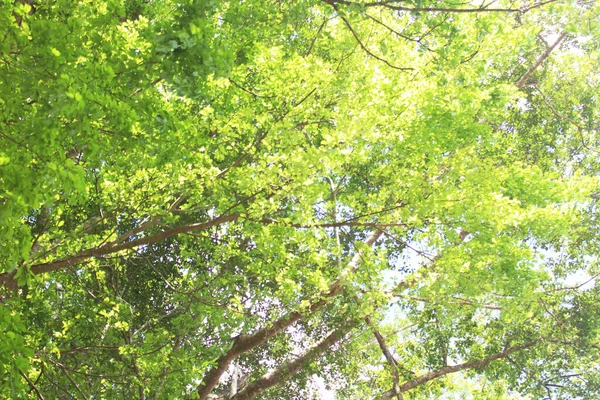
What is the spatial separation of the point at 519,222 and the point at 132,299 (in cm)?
714

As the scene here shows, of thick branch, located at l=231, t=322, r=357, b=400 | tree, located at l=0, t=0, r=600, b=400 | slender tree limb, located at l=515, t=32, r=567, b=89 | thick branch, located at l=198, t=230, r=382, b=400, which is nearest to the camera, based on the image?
tree, located at l=0, t=0, r=600, b=400

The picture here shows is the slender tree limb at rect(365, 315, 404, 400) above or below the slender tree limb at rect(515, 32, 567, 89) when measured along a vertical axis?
below

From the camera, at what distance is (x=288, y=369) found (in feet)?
Answer: 35.4

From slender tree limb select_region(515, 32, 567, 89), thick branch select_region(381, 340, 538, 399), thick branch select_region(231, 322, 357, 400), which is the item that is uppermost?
slender tree limb select_region(515, 32, 567, 89)

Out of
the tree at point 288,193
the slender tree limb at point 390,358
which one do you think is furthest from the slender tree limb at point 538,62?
the slender tree limb at point 390,358

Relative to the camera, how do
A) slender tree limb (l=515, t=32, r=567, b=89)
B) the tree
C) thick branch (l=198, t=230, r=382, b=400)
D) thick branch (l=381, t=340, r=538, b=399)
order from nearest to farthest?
the tree, thick branch (l=198, t=230, r=382, b=400), thick branch (l=381, t=340, r=538, b=399), slender tree limb (l=515, t=32, r=567, b=89)

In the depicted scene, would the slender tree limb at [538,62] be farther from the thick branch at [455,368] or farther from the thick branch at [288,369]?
the thick branch at [288,369]

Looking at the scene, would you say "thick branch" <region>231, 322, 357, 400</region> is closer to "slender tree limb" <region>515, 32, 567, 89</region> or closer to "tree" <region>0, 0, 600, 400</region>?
"tree" <region>0, 0, 600, 400</region>

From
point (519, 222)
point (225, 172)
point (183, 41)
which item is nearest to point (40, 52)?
point (183, 41)

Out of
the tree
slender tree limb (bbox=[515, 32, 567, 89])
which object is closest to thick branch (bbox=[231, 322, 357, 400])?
the tree

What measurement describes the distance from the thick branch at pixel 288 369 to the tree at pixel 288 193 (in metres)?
0.05

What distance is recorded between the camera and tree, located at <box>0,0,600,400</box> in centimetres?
442

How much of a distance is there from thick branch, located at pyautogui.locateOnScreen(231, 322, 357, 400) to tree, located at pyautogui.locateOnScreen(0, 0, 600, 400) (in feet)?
0.15

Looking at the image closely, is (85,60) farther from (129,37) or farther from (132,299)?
(132,299)
